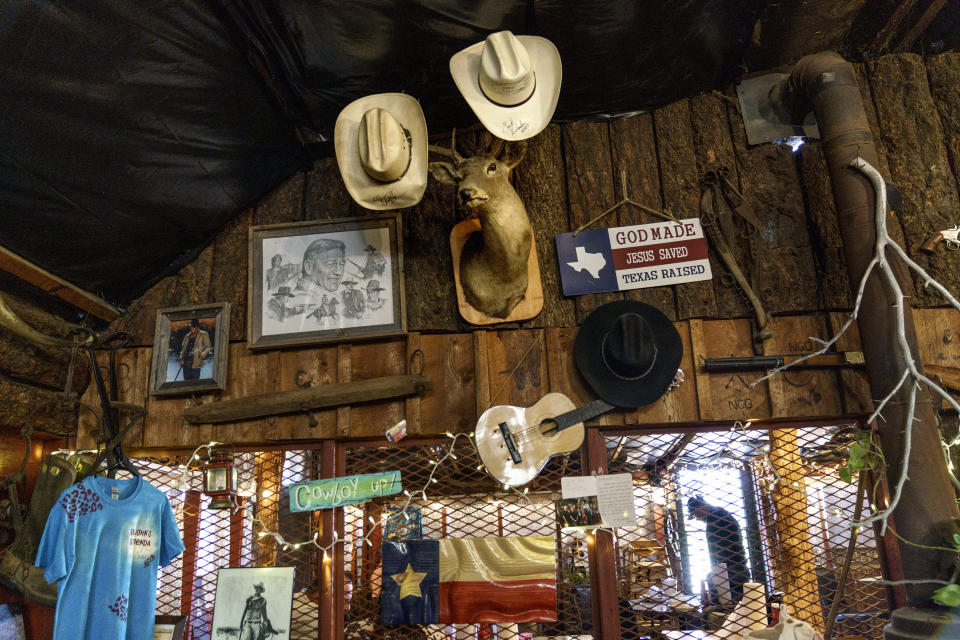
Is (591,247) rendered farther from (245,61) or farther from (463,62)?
(245,61)

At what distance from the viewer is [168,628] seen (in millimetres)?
2891

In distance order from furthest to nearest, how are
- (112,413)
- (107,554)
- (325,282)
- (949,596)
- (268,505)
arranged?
1. (268,505)
2. (325,282)
3. (112,413)
4. (107,554)
5. (949,596)

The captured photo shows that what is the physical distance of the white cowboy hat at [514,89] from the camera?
287 cm

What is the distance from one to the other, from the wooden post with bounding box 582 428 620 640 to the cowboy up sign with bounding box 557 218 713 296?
74 centimetres

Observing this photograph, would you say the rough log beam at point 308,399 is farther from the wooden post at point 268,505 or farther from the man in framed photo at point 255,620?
the wooden post at point 268,505

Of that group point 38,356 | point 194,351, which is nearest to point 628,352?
point 194,351

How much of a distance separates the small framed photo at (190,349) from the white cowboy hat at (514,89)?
1.63m

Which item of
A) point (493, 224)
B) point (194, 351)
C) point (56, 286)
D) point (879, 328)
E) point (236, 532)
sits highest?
point (493, 224)

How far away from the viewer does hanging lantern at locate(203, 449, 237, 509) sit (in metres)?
3.12

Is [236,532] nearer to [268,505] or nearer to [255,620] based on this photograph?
[255,620]

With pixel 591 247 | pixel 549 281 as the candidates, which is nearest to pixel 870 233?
pixel 591 247

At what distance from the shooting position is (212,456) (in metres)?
3.25

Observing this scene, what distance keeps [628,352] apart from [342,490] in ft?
4.77

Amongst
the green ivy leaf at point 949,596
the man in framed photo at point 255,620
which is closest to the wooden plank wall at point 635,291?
the man in framed photo at point 255,620
